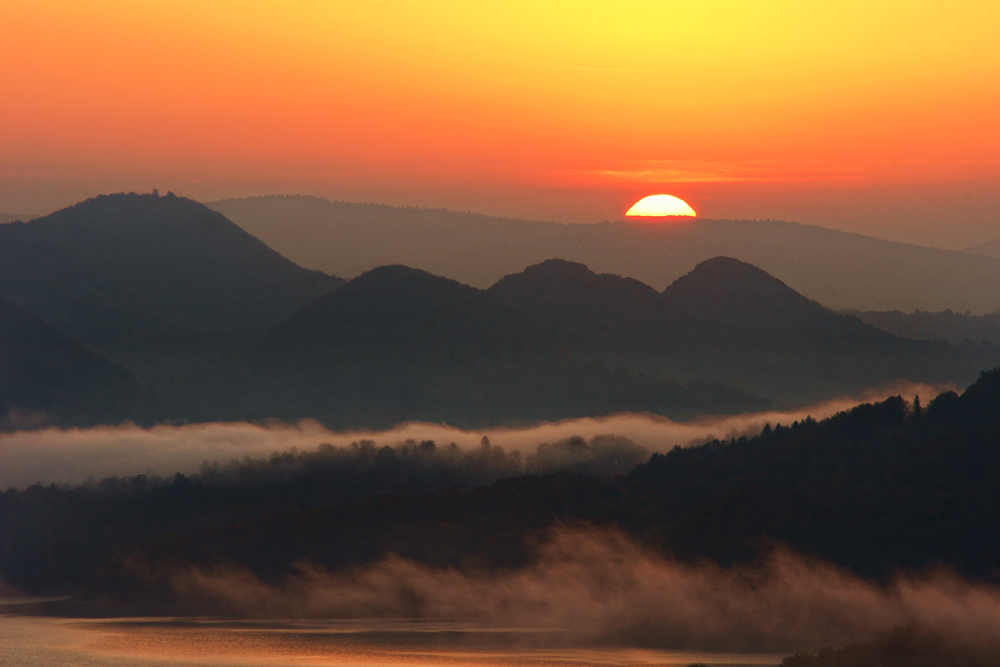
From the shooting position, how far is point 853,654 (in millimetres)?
189250

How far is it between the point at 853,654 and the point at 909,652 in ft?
34.5

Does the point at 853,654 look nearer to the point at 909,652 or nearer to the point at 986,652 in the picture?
the point at 909,652

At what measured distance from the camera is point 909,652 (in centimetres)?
19312

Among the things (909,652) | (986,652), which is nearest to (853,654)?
(909,652)

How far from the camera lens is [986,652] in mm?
198625

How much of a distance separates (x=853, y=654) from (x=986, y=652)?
2567 cm

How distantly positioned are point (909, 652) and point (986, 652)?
596 inches
